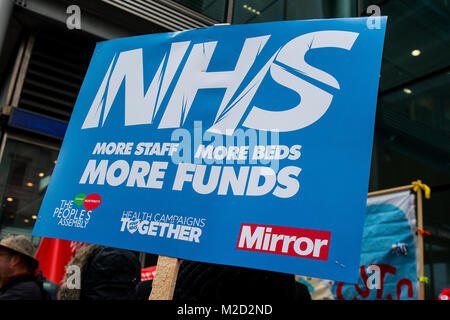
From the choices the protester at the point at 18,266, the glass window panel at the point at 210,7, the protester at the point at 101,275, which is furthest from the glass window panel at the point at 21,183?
the protester at the point at 101,275

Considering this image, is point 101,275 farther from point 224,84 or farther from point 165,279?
point 224,84

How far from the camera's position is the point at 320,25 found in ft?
5.50

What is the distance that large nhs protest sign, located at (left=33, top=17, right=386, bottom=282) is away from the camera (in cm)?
139

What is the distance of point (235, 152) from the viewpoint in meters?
1.62

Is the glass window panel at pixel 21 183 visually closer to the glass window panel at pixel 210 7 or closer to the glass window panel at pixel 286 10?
the glass window panel at pixel 210 7

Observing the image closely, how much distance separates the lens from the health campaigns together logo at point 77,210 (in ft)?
5.91

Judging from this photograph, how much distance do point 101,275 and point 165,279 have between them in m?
1.13

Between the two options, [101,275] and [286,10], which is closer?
[101,275]

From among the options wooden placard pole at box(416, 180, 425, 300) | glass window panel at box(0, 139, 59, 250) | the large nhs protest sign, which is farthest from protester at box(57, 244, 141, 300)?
glass window panel at box(0, 139, 59, 250)

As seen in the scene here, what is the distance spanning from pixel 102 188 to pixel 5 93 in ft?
18.6

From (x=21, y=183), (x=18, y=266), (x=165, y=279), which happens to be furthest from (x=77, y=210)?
(x=21, y=183)

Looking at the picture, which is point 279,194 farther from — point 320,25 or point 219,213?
point 320,25

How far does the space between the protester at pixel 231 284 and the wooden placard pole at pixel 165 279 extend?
15cm

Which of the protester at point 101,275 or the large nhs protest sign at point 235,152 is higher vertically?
the large nhs protest sign at point 235,152
